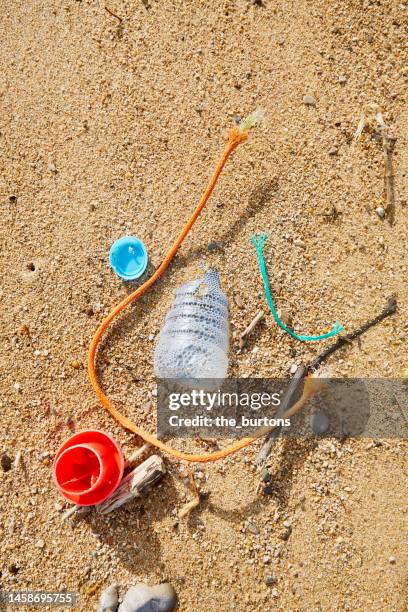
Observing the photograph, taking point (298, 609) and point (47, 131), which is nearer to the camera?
point (298, 609)

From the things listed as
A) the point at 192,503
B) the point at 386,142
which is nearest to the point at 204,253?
the point at 386,142

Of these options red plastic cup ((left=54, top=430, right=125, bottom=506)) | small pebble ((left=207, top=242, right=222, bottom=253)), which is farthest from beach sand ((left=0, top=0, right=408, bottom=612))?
red plastic cup ((left=54, top=430, right=125, bottom=506))

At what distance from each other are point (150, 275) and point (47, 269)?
55 centimetres

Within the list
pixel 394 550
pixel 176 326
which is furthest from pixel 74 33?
pixel 394 550

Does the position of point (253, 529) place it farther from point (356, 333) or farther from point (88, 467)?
point (356, 333)

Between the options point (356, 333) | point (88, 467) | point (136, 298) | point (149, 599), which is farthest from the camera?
point (136, 298)

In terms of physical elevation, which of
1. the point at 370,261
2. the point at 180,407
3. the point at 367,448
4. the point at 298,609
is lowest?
the point at 298,609

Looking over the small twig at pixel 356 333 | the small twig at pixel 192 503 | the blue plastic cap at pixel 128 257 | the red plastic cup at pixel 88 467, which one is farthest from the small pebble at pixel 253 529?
the blue plastic cap at pixel 128 257

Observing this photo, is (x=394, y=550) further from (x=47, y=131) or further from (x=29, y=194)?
(x=47, y=131)

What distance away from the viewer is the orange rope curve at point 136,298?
101 inches

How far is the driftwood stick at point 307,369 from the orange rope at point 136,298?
4.7 inches

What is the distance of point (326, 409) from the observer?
2.63 m

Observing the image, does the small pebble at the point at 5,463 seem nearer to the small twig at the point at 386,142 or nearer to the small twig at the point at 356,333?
the small twig at the point at 356,333

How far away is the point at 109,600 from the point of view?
2537 mm
